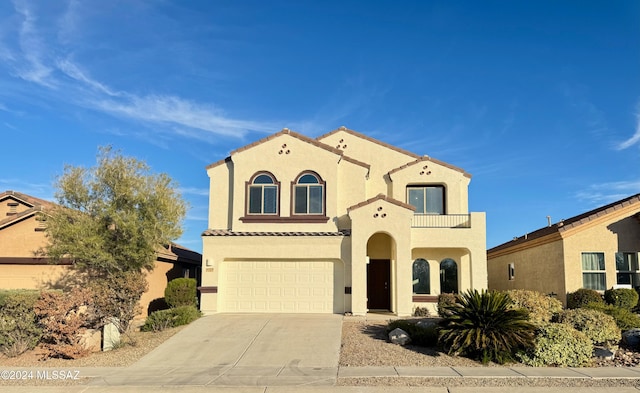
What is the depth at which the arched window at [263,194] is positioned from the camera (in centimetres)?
2283

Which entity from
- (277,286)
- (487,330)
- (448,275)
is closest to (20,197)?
(277,286)

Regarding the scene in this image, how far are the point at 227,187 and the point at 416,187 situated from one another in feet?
28.5

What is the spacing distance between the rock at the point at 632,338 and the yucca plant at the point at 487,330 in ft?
10.6

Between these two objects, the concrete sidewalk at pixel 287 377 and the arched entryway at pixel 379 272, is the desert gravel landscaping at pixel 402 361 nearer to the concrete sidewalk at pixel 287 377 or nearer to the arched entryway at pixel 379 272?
the concrete sidewalk at pixel 287 377

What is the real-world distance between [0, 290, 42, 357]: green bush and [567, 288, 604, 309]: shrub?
1853 centimetres

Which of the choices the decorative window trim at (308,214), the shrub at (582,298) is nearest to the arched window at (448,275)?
the shrub at (582,298)

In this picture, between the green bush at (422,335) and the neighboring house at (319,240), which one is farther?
the neighboring house at (319,240)

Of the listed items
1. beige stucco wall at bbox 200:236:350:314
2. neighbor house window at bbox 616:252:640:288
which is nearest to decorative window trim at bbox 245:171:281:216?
beige stucco wall at bbox 200:236:350:314

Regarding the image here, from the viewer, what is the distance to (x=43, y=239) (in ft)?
66.6

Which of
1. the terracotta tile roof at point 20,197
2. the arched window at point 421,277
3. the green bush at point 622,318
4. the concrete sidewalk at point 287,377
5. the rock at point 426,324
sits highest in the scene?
the terracotta tile roof at point 20,197

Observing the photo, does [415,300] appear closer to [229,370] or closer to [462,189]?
[462,189]

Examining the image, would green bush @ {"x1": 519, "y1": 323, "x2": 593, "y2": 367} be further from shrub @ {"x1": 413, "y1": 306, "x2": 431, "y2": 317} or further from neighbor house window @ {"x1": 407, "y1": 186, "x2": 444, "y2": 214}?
neighbor house window @ {"x1": 407, "y1": 186, "x2": 444, "y2": 214}

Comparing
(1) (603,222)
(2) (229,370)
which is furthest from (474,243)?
(2) (229,370)

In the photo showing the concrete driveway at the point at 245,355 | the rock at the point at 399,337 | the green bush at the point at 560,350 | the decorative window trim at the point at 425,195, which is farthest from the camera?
the decorative window trim at the point at 425,195
